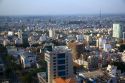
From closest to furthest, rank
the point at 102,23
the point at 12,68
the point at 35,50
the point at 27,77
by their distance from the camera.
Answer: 1. the point at 27,77
2. the point at 12,68
3. the point at 35,50
4. the point at 102,23

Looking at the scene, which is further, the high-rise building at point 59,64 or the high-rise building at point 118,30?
the high-rise building at point 118,30

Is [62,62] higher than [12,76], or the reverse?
[62,62]

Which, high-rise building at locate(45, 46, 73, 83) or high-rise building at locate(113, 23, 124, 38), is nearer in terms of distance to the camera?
high-rise building at locate(45, 46, 73, 83)

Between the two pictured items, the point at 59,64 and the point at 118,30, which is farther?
the point at 118,30

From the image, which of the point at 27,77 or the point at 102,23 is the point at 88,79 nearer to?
the point at 27,77

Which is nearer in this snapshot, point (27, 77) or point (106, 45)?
point (27, 77)

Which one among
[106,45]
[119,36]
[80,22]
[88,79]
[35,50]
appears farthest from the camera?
[80,22]

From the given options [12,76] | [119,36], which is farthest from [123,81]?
[119,36]

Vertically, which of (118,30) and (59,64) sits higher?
(59,64)
